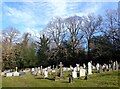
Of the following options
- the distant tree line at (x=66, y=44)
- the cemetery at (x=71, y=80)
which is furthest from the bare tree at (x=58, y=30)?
the cemetery at (x=71, y=80)

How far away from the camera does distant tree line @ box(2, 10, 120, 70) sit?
4050 centimetres

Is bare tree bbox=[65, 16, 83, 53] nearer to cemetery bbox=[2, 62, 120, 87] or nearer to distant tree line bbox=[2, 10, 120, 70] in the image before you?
distant tree line bbox=[2, 10, 120, 70]

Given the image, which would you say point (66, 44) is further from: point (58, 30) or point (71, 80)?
point (71, 80)

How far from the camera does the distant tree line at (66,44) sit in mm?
40500

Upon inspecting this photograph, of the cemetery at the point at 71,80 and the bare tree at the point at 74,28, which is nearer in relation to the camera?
the cemetery at the point at 71,80

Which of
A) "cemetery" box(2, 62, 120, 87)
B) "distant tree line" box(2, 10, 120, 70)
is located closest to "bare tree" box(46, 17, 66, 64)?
"distant tree line" box(2, 10, 120, 70)

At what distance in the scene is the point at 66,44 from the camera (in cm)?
4731

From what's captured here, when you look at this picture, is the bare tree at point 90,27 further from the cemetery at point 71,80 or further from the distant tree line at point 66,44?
the cemetery at point 71,80

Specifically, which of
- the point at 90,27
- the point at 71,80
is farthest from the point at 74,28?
the point at 71,80

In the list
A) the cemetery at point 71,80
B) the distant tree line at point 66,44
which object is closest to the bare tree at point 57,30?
the distant tree line at point 66,44

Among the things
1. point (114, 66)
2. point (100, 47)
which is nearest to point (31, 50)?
point (100, 47)

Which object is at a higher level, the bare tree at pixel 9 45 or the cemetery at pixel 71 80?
the bare tree at pixel 9 45

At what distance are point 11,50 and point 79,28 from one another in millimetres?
14122

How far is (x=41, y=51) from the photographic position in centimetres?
4941
